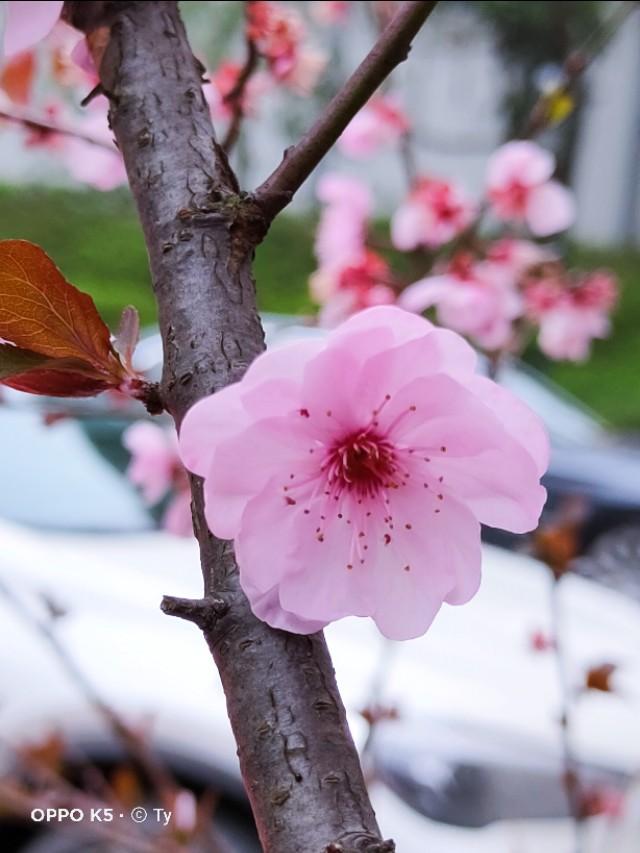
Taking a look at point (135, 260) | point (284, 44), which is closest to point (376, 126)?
point (284, 44)

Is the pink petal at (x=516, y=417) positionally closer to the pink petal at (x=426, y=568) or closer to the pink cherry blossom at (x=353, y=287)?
the pink petal at (x=426, y=568)

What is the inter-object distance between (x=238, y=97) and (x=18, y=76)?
0.51 feet

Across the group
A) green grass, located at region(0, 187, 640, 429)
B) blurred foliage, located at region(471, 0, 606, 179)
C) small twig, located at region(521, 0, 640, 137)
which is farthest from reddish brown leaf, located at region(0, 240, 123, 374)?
green grass, located at region(0, 187, 640, 429)

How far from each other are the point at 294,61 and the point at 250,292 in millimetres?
944

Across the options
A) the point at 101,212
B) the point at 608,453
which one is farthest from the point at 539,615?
the point at 101,212

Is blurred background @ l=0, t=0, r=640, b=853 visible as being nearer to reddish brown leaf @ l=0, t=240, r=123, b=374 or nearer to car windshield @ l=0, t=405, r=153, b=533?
car windshield @ l=0, t=405, r=153, b=533

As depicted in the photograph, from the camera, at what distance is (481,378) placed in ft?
1.09

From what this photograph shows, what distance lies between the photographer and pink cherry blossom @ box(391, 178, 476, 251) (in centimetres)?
150

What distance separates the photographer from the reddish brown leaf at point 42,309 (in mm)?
350

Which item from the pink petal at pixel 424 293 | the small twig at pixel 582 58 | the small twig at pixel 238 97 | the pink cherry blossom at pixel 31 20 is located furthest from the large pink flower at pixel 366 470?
the pink petal at pixel 424 293

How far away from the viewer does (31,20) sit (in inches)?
17.1

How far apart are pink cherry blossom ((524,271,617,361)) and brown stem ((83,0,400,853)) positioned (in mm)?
1315

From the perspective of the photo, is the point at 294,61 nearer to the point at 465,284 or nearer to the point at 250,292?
the point at 465,284

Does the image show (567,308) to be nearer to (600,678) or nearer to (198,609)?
(600,678)
